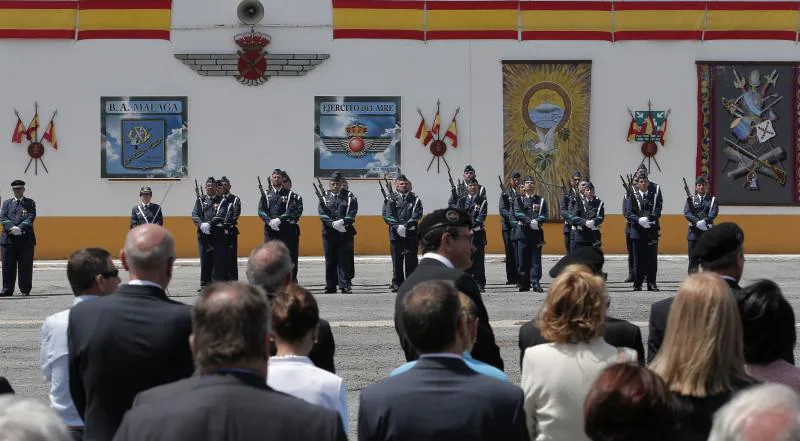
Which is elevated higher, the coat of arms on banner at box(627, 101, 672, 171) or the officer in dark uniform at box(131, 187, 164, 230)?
the coat of arms on banner at box(627, 101, 672, 171)

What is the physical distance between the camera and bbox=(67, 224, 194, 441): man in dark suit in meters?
5.05

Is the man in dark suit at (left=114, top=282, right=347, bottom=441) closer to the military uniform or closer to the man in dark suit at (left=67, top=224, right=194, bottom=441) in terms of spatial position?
the man in dark suit at (left=67, top=224, right=194, bottom=441)

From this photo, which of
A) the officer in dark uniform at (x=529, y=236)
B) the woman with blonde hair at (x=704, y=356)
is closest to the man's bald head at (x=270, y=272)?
the woman with blonde hair at (x=704, y=356)

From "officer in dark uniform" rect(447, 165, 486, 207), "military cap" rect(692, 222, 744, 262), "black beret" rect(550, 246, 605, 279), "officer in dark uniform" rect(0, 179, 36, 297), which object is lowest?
"officer in dark uniform" rect(0, 179, 36, 297)

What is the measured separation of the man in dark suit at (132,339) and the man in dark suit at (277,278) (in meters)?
0.71

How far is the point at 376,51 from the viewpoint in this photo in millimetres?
25797

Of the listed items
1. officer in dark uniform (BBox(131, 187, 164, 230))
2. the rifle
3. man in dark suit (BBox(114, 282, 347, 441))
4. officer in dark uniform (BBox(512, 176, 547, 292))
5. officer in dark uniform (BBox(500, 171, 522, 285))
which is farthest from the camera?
the rifle

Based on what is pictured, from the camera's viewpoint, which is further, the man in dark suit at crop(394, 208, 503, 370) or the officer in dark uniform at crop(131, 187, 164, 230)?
the officer in dark uniform at crop(131, 187, 164, 230)

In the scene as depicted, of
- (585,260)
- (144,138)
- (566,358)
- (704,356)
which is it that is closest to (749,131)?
(144,138)

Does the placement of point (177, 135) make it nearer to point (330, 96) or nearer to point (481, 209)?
point (330, 96)

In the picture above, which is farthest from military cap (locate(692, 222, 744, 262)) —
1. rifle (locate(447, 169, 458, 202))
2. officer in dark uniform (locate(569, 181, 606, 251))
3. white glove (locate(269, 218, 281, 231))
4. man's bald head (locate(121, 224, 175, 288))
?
rifle (locate(447, 169, 458, 202))

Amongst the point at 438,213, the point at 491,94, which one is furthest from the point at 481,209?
the point at 438,213

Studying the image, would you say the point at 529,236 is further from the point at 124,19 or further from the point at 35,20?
the point at 35,20

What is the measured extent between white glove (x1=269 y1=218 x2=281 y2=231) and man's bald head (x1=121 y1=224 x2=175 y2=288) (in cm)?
1518
